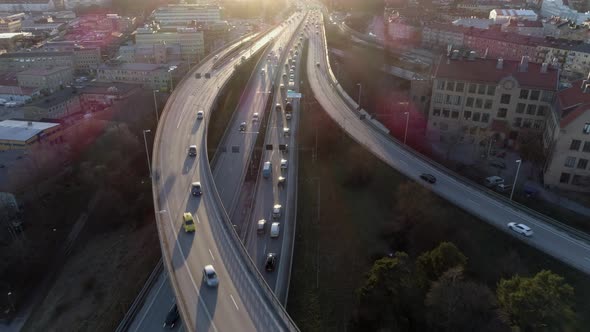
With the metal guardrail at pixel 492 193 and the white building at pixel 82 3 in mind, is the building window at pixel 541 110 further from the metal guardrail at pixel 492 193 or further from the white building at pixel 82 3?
the white building at pixel 82 3

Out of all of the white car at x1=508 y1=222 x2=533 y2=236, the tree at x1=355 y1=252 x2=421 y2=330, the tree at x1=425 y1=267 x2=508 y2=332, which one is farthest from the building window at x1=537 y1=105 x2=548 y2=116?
the tree at x1=355 y1=252 x2=421 y2=330

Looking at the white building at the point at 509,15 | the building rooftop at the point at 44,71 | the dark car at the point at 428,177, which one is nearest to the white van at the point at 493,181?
the dark car at the point at 428,177

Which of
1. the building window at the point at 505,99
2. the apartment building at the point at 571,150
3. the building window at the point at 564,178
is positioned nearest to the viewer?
the apartment building at the point at 571,150

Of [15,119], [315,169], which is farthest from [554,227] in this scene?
[15,119]

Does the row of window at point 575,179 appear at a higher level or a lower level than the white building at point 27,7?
lower

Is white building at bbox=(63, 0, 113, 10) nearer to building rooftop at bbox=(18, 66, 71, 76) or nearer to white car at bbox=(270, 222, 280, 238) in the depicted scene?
building rooftop at bbox=(18, 66, 71, 76)

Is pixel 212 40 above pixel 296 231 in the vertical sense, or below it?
above

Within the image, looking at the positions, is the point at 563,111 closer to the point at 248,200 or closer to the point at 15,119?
the point at 248,200

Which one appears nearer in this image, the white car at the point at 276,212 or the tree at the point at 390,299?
the tree at the point at 390,299
